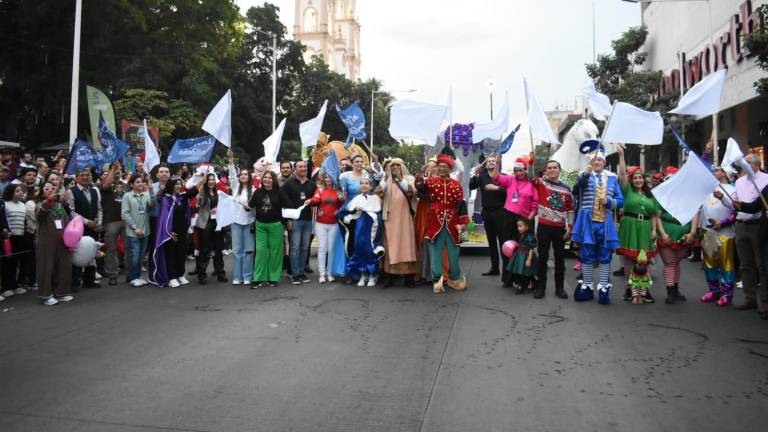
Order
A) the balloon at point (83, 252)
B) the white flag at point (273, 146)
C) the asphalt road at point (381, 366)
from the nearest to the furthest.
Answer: the asphalt road at point (381, 366), the balloon at point (83, 252), the white flag at point (273, 146)

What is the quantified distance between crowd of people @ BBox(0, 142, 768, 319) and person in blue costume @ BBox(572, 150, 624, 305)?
0.01 metres

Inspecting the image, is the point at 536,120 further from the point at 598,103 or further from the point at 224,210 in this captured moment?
the point at 224,210

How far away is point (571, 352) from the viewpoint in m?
5.64

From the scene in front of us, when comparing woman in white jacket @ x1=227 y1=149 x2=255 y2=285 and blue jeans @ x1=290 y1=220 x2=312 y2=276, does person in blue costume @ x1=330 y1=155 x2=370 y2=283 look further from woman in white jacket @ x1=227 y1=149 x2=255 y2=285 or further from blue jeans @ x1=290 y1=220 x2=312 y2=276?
woman in white jacket @ x1=227 y1=149 x2=255 y2=285

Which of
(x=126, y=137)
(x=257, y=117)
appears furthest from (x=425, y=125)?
(x=257, y=117)

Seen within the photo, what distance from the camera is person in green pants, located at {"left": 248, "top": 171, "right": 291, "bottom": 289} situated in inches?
376

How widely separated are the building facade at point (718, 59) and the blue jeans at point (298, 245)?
11.7m

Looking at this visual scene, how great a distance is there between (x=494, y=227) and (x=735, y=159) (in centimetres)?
379

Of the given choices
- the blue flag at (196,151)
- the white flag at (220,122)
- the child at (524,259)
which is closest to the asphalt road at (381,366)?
the child at (524,259)

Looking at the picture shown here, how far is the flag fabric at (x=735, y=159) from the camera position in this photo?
6879mm

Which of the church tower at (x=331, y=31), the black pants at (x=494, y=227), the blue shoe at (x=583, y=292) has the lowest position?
the blue shoe at (x=583, y=292)

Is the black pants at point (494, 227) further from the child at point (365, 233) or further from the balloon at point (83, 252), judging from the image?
the balloon at point (83, 252)

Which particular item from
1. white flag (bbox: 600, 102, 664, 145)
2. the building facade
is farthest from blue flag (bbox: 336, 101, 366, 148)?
the building facade

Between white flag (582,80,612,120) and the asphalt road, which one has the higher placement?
white flag (582,80,612,120)
